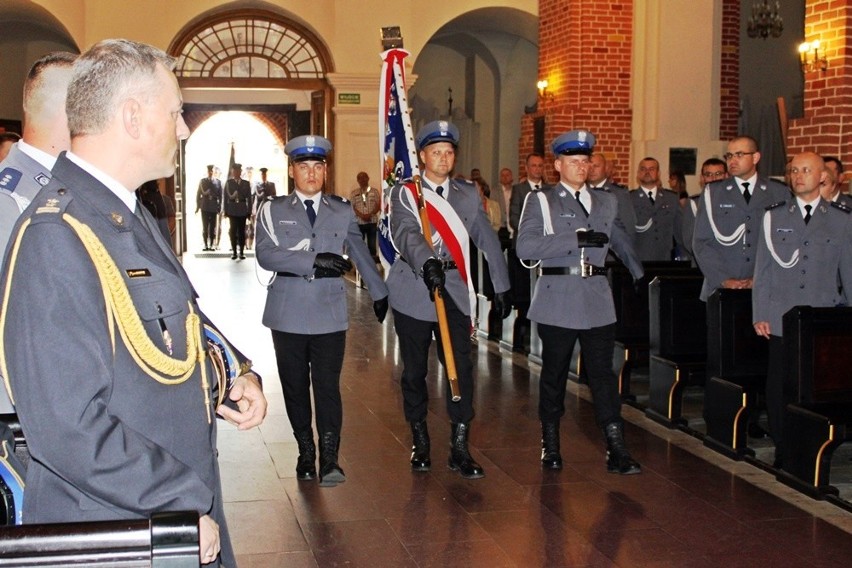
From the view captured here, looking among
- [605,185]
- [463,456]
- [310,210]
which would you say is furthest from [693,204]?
[310,210]

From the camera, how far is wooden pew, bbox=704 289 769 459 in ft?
21.2

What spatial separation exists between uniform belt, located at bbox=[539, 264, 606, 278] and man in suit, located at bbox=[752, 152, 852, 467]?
40.2 inches

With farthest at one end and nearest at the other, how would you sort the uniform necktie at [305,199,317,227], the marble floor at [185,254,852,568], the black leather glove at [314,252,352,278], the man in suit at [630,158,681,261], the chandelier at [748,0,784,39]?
the chandelier at [748,0,784,39] → the man in suit at [630,158,681,261] → the uniform necktie at [305,199,317,227] → the black leather glove at [314,252,352,278] → the marble floor at [185,254,852,568]

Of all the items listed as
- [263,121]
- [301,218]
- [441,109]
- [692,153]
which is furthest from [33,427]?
[263,121]

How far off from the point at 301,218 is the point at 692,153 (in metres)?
8.57

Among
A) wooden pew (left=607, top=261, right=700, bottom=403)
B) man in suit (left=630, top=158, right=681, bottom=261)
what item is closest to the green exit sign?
man in suit (left=630, top=158, right=681, bottom=261)

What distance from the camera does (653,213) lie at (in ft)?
35.6

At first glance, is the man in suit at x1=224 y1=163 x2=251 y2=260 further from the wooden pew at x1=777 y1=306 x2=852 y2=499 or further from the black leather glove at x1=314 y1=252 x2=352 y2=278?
the wooden pew at x1=777 y1=306 x2=852 y2=499

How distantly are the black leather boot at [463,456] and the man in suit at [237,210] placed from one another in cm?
1575

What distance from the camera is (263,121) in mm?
29000

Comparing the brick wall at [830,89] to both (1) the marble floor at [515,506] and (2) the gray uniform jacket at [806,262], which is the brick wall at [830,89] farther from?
(1) the marble floor at [515,506]

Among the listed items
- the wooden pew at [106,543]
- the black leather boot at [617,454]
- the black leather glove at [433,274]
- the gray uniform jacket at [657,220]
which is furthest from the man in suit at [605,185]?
the wooden pew at [106,543]

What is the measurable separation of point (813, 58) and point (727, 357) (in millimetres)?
3239

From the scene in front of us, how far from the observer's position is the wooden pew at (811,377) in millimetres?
5590
